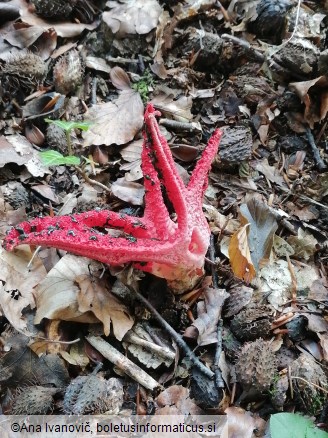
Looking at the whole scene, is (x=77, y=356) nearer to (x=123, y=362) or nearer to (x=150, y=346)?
(x=123, y=362)

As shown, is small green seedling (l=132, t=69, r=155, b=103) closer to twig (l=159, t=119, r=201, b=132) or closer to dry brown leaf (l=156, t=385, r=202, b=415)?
twig (l=159, t=119, r=201, b=132)

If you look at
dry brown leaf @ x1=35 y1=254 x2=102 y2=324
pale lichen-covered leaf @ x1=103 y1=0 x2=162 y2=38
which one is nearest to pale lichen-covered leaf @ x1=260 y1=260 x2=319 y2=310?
dry brown leaf @ x1=35 y1=254 x2=102 y2=324

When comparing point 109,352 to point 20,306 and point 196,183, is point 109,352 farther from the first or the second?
point 196,183

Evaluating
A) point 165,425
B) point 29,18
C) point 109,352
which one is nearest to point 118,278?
point 109,352

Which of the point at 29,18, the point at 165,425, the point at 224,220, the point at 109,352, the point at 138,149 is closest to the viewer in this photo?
the point at 165,425

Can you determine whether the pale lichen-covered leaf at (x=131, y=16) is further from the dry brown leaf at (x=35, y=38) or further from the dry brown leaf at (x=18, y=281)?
the dry brown leaf at (x=18, y=281)
